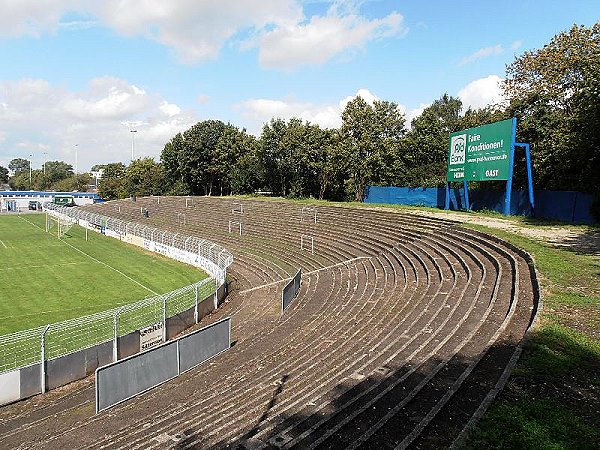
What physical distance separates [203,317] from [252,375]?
831cm

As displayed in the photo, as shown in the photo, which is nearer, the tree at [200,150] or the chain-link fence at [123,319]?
the chain-link fence at [123,319]

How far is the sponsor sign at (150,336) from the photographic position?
14406 mm

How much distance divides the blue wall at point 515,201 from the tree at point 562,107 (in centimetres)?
110

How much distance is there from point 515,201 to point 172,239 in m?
24.7

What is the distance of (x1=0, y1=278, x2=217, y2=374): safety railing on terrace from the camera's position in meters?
12.6

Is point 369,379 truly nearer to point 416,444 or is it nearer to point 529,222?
point 416,444

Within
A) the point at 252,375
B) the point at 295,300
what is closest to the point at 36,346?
the point at 252,375

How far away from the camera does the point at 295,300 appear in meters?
19.3

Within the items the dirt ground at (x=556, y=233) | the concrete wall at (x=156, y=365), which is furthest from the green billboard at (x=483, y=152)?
the concrete wall at (x=156, y=365)

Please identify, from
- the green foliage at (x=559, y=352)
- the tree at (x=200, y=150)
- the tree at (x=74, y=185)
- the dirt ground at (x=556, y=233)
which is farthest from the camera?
the tree at (x=74, y=185)

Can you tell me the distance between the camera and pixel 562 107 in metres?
35.5

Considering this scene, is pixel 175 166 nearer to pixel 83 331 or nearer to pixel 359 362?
pixel 83 331

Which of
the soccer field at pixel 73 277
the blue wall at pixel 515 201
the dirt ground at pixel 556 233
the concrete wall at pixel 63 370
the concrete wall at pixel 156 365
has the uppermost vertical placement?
the blue wall at pixel 515 201

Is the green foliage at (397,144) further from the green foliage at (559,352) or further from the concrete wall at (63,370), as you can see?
the concrete wall at (63,370)
